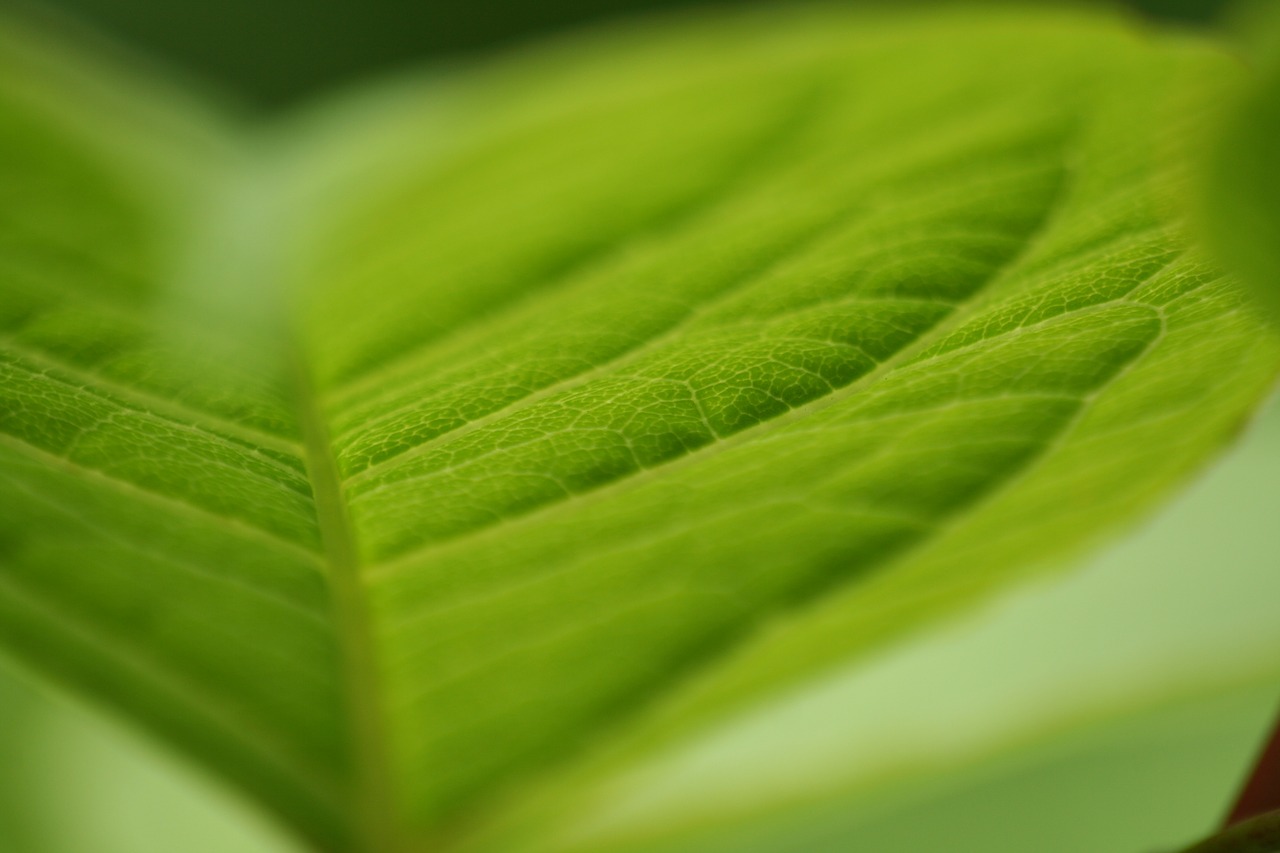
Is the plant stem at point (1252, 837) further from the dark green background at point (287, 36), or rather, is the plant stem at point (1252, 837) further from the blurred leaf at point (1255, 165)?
the dark green background at point (287, 36)

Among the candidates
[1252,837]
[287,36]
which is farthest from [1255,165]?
[287,36]

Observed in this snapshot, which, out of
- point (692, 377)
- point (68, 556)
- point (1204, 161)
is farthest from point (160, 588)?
point (1204, 161)

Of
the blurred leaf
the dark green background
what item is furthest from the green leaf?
the dark green background

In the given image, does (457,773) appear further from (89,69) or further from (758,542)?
(89,69)

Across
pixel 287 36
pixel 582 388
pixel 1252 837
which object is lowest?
pixel 1252 837

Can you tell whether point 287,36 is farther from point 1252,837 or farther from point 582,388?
point 1252,837

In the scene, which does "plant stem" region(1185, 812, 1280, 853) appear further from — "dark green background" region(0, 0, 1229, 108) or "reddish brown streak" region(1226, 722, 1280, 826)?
"dark green background" region(0, 0, 1229, 108)
